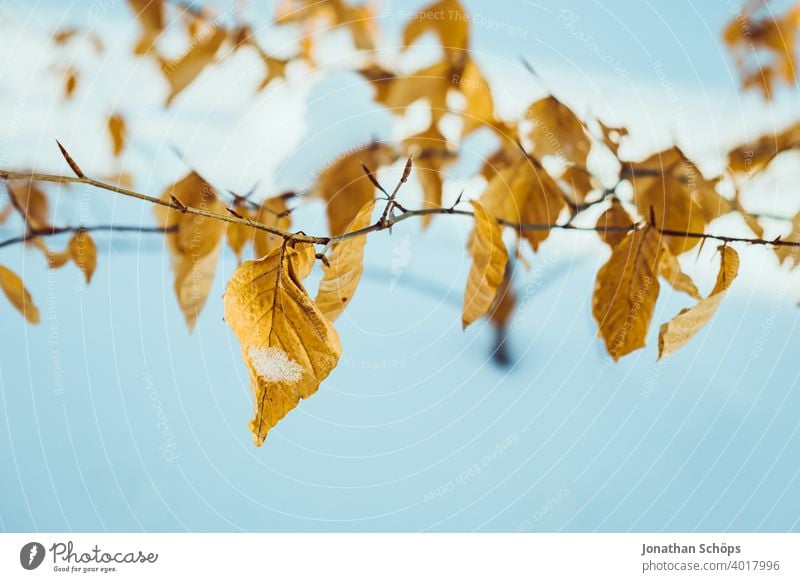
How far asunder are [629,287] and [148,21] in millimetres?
239

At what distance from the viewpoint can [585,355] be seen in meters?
0.36

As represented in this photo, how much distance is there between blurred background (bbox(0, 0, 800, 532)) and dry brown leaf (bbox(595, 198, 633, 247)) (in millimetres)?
11

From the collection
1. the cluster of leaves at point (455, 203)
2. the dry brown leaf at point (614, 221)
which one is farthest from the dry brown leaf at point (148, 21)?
the dry brown leaf at point (614, 221)

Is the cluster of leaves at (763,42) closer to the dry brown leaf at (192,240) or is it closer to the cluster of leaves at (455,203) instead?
the cluster of leaves at (455,203)

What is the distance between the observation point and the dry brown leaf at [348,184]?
0.32m

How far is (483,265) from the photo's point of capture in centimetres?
34

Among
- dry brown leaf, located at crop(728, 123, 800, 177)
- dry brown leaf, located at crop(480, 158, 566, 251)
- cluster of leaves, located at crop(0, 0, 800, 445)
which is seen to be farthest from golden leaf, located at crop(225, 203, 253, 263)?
dry brown leaf, located at crop(728, 123, 800, 177)

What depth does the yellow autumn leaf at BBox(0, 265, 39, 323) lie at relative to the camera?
1.13 feet

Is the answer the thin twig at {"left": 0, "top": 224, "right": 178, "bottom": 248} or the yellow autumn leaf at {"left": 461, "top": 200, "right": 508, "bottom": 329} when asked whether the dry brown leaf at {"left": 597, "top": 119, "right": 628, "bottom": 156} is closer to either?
the yellow autumn leaf at {"left": 461, "top": 200, "right": 508, "bottom": 329}

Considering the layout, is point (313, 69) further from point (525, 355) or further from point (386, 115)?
point (525, 355)

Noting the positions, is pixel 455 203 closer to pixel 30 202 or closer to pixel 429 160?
pixel 429 160
